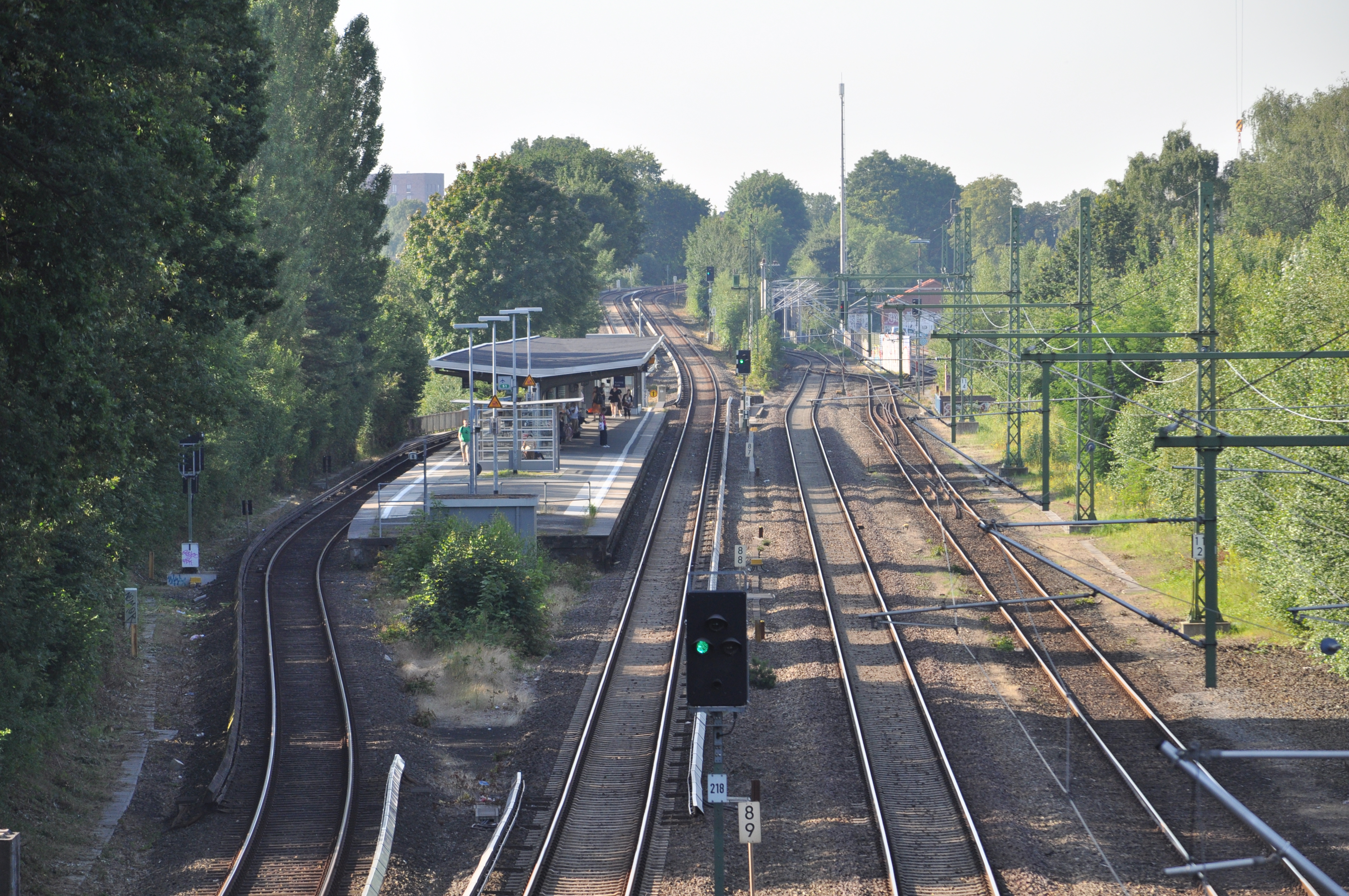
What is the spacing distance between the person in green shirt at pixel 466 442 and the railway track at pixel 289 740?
4790mm

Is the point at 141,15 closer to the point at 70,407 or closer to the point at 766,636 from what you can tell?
the point at 70,407

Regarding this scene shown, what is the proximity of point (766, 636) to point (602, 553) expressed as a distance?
7056 mm

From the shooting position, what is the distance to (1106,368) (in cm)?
3681

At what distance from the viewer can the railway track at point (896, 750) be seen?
12.6m

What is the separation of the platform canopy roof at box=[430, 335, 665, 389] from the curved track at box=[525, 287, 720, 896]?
9215 millimetres

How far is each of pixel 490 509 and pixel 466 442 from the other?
9.03 m

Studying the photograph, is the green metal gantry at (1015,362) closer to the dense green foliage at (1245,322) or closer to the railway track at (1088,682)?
the dense green foliage at (1245,322)

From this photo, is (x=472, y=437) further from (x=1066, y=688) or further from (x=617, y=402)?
(x=617, y=402)

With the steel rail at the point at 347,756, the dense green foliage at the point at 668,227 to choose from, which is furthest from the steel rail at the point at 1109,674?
the dense green foliage at the point at 668,227

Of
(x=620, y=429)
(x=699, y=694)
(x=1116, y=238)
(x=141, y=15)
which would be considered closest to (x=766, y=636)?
(x=699, y=694)

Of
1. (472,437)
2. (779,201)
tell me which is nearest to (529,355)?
(472,437)

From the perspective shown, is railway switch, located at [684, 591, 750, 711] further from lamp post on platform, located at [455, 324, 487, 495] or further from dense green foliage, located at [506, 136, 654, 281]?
dense green foliage, located at [506, 136, 654, 281]

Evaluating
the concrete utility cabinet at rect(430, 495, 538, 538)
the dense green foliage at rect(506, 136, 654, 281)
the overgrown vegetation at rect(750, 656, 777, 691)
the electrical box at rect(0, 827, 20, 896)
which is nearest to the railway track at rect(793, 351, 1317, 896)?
the overgrown vegetation at rect(750, 656, 777, 691)

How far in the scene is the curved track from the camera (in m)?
12.9
